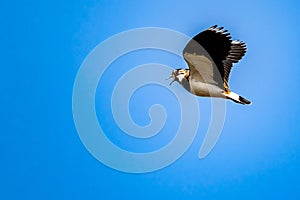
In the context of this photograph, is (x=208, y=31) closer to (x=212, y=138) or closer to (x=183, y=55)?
(x=183, y=55)

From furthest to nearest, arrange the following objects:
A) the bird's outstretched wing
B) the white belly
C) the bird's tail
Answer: the white belly → the bird's tail → the bird's outstretched wing

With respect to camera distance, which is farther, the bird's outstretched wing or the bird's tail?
the bird's tail

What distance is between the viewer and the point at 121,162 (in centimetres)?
1029

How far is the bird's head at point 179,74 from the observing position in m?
9.48

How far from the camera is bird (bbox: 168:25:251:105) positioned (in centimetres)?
842

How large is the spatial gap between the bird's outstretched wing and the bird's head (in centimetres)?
11

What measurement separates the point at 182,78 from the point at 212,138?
0.95 meters

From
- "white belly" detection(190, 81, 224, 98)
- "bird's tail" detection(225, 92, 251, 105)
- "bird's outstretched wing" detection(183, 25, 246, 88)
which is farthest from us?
"white belly" detection(190, 81, 224, 98)

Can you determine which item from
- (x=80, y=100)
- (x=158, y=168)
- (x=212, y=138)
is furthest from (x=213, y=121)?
(x=80, y=100)

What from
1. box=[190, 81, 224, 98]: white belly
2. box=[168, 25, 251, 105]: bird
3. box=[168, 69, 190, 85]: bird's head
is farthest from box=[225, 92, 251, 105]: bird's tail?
box=[168, 69, 190, 85]: bird's head

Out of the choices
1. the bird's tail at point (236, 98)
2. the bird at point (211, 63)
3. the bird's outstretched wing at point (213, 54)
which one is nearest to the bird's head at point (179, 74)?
the bird at point (211, 63)

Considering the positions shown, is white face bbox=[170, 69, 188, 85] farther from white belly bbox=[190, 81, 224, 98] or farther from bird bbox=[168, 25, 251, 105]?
white belly bbox=[190, 81, 224, 98]

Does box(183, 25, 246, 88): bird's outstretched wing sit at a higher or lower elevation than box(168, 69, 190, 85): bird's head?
lower

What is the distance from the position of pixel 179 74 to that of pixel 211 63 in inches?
25.7
